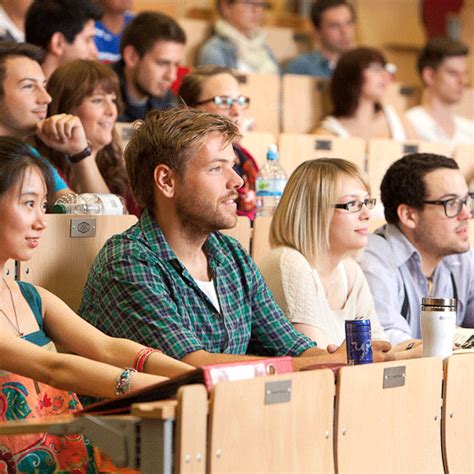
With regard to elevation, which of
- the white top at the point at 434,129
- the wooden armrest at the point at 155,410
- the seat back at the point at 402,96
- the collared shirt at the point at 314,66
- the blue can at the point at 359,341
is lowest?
the wooden armrest at the point at 155,410

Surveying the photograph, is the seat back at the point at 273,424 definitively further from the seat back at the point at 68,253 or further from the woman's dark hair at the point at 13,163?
the seat back at the point at 68,253

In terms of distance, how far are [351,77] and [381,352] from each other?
294 centimetres

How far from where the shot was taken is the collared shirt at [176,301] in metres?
2.40

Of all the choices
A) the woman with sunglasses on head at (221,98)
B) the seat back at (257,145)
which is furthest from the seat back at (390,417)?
the seat back at (257,145)

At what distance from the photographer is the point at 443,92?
5641 millimetres

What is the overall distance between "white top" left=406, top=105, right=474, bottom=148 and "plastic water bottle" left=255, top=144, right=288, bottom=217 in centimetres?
187

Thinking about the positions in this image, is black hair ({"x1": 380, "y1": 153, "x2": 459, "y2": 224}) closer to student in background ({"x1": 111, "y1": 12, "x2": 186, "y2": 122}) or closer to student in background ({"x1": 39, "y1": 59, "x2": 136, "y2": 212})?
student in background ({"x1": 39, "y1": 59, "x2": 136, "y2": 212})

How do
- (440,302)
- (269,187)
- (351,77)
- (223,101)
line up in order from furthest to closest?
(351,77) → (223,101) → (269,187) → (440,302)

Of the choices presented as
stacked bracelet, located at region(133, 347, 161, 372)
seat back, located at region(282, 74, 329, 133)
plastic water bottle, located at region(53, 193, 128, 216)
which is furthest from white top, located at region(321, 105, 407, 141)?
stacked bracelet, located at region(133, 347, 161, 372)

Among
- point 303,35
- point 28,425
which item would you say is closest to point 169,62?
point 303,35

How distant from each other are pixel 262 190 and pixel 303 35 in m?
2.74

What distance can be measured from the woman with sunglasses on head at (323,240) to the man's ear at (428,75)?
284 cm

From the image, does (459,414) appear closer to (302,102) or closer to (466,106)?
(302,102)

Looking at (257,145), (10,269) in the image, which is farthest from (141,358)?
(257,145)
